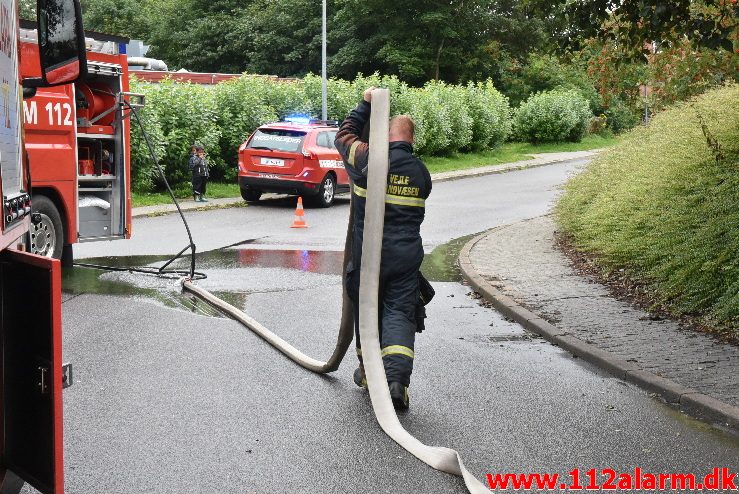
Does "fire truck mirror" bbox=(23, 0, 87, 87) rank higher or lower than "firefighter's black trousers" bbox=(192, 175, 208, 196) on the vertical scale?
higher

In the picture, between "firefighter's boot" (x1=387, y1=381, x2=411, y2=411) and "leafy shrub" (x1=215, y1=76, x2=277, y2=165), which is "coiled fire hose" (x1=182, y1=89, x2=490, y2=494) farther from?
"leafy shrub" (x1=215, y1=76, x2=277, y2=165)

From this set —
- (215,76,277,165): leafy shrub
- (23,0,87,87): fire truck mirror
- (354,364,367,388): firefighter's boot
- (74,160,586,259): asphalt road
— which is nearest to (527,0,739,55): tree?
(354,364,367,388): firefighter's boot

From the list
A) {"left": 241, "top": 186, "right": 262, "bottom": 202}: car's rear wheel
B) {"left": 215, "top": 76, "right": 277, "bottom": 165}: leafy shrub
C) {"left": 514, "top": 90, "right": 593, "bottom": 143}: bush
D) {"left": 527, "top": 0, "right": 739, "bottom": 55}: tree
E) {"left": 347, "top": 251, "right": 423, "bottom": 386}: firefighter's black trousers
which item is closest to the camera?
{"left": 347, "top": 251, "right": 423, "bottom": 386}: firefighter's black trousers

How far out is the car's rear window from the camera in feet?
76.5

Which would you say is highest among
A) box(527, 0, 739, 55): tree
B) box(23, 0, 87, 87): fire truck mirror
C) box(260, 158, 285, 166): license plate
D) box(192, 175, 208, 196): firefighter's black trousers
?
box(527, 0, 739, 55): tree

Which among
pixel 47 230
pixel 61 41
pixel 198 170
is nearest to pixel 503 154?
pixel 198 170

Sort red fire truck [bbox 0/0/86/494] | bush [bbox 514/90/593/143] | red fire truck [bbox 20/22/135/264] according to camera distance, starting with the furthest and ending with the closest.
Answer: bush [bbox 514/90/593/143]
red fire truck [bbox 20/22/135/264]
red fire truck [bbox 0/0/86/494]

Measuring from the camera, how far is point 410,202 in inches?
266

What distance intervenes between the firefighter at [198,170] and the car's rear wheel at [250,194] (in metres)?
0.90

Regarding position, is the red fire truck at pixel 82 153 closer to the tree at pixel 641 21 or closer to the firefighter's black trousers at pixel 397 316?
the tree at pixel 641 21

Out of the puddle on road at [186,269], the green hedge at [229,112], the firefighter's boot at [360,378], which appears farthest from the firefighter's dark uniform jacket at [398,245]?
the green hedge at [229,112]

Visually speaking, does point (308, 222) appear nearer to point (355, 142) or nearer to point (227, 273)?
point (227, 273)

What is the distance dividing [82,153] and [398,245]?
7093 millimetres

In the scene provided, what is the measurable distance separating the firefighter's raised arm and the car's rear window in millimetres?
16216
